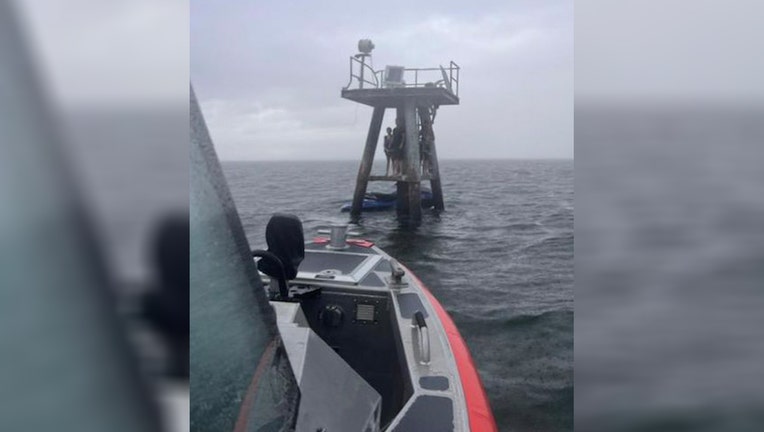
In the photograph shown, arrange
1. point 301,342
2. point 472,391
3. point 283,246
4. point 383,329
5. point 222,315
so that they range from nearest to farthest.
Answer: point 222,315 < point 301,342 < point 472,391 < point 283,246 < point 383,329

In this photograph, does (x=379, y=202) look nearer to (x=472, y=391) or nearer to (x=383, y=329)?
(x=383, y=329)

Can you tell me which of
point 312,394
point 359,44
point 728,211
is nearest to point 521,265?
point 359,44

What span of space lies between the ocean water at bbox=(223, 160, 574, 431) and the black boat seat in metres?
0.41

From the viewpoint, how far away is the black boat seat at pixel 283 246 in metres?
3.59

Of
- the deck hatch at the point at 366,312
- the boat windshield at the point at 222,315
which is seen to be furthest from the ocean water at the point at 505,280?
the deck hatch at the point at 366,312

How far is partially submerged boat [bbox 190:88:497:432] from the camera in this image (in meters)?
1.20

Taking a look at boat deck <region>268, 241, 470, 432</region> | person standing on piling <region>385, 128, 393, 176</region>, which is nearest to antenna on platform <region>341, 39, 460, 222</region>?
person standing on piling <region>385, 128, 393, 176</region>

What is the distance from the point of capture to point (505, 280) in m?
12.2

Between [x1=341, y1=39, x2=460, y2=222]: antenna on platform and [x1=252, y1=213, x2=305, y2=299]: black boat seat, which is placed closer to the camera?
[x1=252, y1=213, x2=305, y2=299]: black boat seat

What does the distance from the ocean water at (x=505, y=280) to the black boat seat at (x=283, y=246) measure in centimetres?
41

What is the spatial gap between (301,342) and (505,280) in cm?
1048

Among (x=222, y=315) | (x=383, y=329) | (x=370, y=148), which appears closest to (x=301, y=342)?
(x=222, y=315)

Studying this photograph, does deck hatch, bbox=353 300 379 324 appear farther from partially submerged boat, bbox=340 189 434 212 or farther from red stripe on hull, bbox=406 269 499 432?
partially submerged boat, bbox=340 189 434 212

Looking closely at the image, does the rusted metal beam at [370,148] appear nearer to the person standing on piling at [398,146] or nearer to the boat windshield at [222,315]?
the person standing on piling at [398,146]
